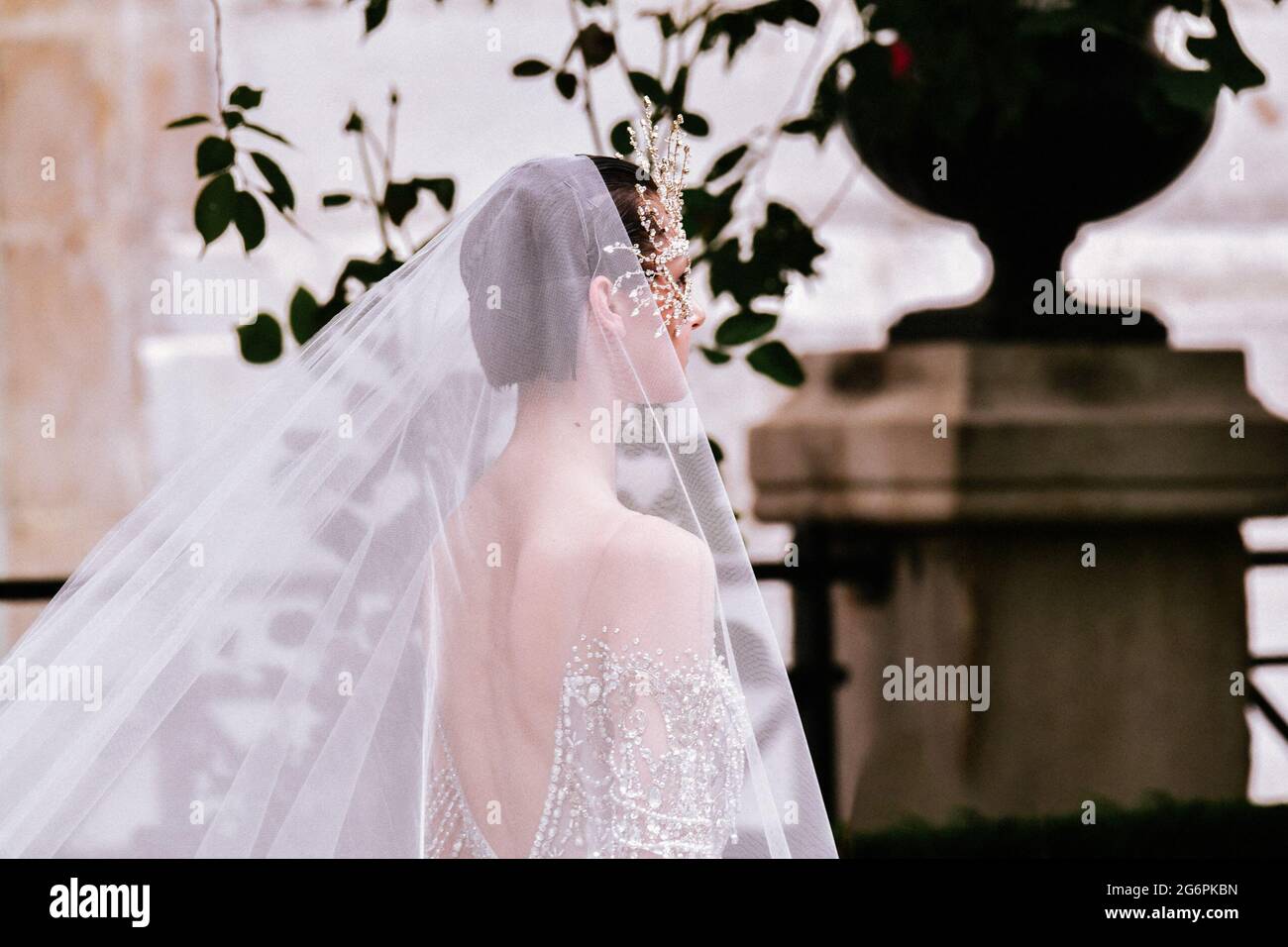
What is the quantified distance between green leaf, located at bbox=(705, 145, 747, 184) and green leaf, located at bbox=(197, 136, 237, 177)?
899 mm

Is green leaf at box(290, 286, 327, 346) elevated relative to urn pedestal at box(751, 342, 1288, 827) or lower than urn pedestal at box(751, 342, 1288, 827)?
elevated

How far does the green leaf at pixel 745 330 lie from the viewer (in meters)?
2.76

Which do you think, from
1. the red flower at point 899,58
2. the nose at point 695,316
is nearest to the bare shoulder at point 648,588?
the nose at point 695,316

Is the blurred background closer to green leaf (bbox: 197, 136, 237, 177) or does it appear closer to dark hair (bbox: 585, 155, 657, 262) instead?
green leaf (bbox: 197, 136, 237, 177)

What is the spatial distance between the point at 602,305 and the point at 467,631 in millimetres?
425

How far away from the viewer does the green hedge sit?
9.38ft

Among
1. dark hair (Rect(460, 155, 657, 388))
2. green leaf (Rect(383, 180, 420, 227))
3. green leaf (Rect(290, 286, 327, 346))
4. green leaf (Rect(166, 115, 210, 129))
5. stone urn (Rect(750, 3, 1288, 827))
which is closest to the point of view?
dark hair (Rect(460, 155, 657, 388))

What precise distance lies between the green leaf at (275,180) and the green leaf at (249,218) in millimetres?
35

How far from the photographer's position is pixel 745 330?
2766 millimetres

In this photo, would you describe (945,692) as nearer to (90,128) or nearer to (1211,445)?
(1211,445)

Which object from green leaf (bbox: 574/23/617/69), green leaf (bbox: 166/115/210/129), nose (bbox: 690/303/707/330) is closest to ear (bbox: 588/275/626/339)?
nose (bbox: 690/303/707/330)

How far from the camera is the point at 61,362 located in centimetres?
599
